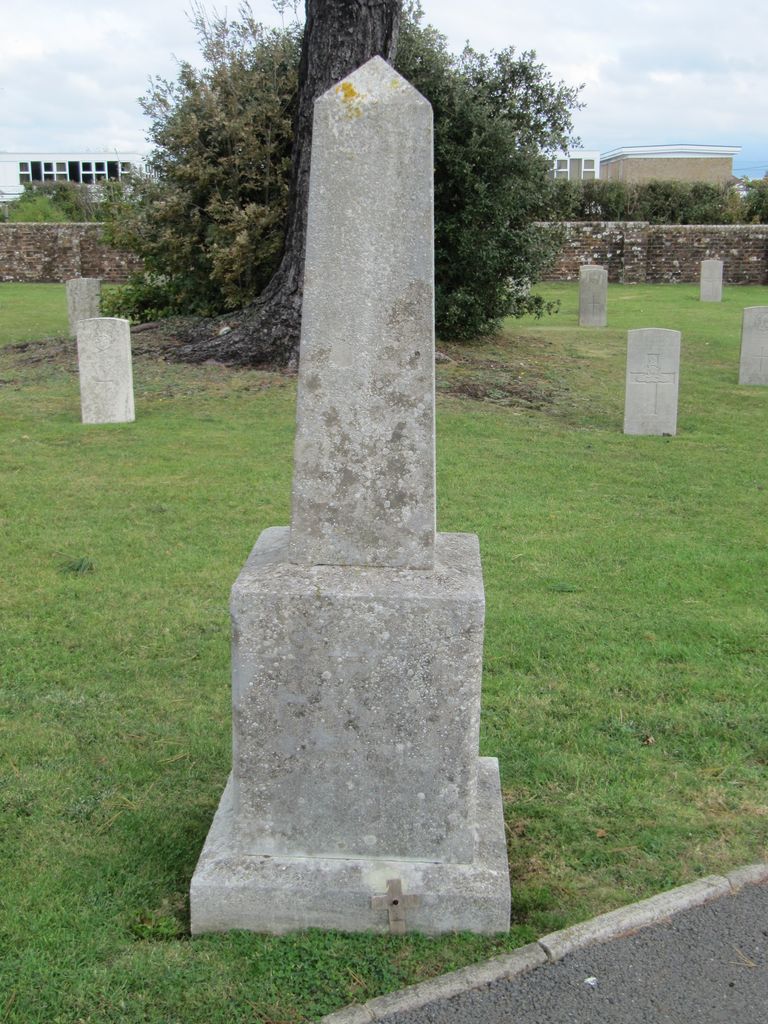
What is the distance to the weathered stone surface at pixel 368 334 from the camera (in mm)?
2814

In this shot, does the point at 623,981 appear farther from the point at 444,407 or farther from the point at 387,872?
the point at 444,407

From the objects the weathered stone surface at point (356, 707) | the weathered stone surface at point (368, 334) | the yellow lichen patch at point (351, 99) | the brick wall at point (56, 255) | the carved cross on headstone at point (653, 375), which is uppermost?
the brick wall at point (56, 255)

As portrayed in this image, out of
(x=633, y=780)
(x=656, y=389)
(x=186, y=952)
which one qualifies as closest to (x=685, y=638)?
(x=633, y=780)

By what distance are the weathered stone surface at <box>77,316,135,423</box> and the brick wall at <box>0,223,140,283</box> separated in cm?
2464

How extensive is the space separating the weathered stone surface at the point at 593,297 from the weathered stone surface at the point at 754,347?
22.6 feet

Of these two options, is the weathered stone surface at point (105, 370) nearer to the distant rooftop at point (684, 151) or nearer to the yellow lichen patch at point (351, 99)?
the yellow lichen patch at point (351, 99)

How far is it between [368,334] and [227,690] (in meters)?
2.34

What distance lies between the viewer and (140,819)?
3574 millimetres

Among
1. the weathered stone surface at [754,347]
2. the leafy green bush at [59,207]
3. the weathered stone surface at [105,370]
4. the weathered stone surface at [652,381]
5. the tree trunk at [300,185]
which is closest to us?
the weathered stone surface at [105,370]

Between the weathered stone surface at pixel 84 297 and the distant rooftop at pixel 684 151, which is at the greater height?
the distant rooftop at pixel 684 151

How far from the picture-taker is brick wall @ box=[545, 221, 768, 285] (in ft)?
110

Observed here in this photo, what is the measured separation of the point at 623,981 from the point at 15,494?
267 inches

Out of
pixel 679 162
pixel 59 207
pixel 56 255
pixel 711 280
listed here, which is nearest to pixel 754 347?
pixel 711 280

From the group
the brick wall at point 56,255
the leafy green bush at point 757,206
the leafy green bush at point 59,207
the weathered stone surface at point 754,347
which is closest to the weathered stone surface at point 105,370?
the weathered stone surface at point 754,347
